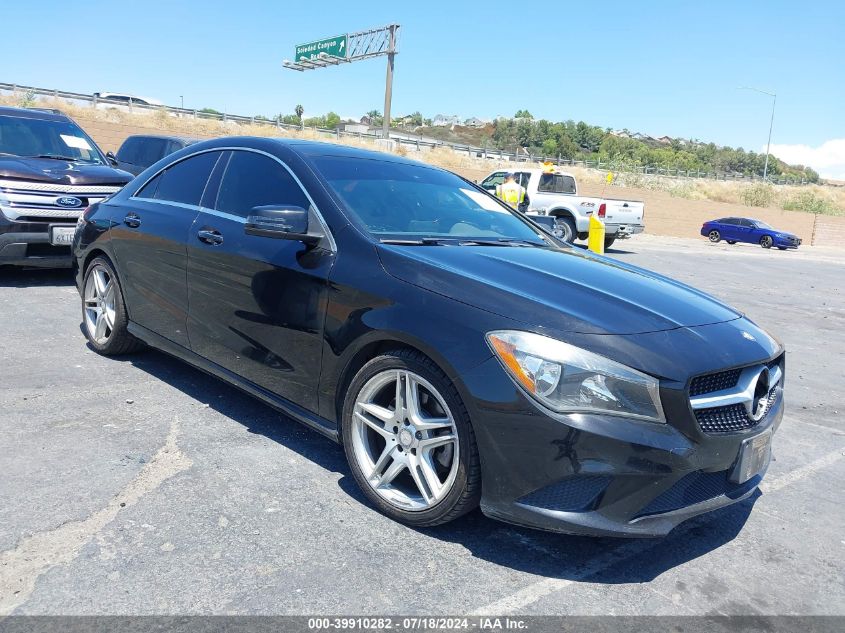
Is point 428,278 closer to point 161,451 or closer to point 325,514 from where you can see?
point 325,514

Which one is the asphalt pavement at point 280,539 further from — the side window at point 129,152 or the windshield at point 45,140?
the side window at point 129,152

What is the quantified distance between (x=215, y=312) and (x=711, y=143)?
161 metres

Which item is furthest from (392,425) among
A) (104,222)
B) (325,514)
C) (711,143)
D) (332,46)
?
(711,143)

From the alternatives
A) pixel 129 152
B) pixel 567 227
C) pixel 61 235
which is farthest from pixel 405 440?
pixel 567 227

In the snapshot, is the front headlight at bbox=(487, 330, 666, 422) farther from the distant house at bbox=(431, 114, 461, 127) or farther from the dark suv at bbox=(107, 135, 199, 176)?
the distant house at bbox=(431, 114, 461, 127)

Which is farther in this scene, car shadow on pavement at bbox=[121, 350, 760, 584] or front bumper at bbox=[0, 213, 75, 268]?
front bumper at bbox=[0, 213, 75, 268]

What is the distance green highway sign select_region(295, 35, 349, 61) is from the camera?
4194 centimetres

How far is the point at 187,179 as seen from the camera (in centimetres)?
474

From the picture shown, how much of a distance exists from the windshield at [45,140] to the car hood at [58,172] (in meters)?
0.44

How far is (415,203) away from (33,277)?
6275 millimetres

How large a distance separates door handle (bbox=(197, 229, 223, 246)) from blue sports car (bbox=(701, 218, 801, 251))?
106 ft

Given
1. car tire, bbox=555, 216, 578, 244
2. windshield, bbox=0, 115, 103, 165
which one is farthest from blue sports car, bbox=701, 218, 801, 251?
windshield, bbox=0, 115, 103, 165

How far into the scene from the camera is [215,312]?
416 cm

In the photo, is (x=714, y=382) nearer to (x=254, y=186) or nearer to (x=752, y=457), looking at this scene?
(x=752, y=457)
